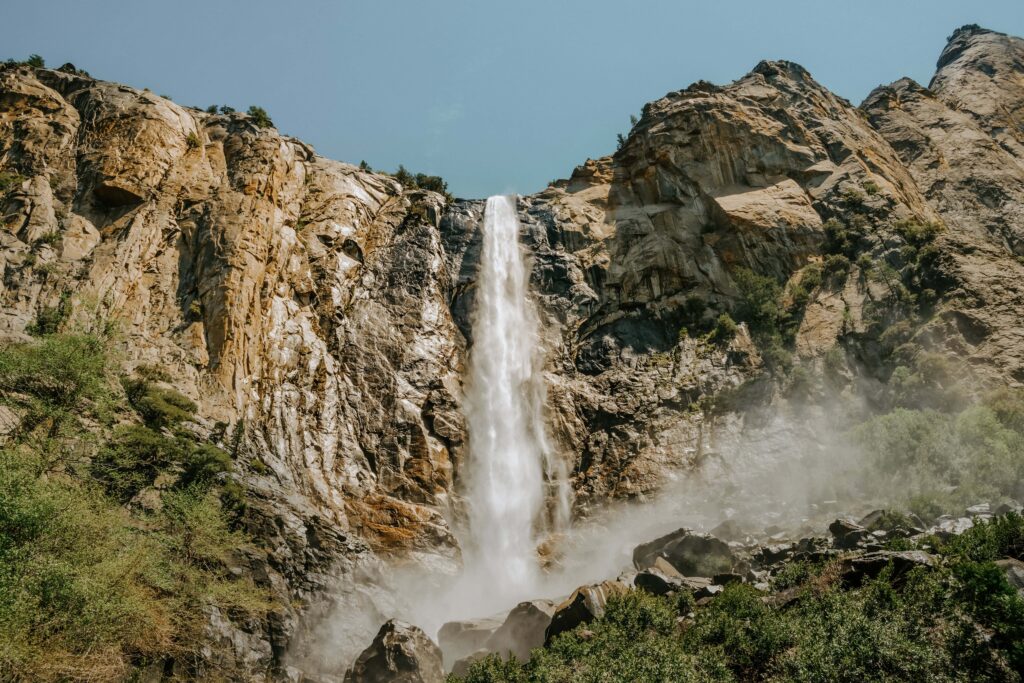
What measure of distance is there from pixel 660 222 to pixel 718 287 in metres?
5.48

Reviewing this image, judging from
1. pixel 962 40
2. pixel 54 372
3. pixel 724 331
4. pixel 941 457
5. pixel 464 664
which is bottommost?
pixel 464 664

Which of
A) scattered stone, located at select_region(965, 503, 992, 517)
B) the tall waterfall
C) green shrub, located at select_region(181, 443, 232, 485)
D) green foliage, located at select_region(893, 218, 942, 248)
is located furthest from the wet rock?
green foliage, located at select_region(893, 218, 942, 248)

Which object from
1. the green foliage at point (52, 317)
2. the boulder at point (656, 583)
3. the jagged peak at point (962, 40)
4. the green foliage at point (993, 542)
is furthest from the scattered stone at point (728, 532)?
the jagged peak at point (962, 40)

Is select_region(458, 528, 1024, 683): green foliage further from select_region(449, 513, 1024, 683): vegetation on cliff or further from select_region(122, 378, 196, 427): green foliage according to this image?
select_region(122, 378, 196, 427): green foliage

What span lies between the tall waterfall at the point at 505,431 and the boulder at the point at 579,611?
853 centimetres

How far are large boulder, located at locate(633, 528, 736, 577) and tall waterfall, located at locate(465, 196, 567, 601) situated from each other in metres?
6.75

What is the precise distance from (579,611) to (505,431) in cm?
1519

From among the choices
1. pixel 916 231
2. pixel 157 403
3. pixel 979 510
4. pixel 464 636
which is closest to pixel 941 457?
pixel 979 510

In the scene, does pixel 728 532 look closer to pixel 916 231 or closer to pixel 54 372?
pixel 916 231

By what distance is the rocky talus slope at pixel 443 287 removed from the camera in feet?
87.5

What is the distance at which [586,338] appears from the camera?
122ft

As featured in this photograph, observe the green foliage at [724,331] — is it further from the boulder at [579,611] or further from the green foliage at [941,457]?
the boulder at [579,611]

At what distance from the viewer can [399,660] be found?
1734cm

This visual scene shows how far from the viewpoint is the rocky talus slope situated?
87.5ft
